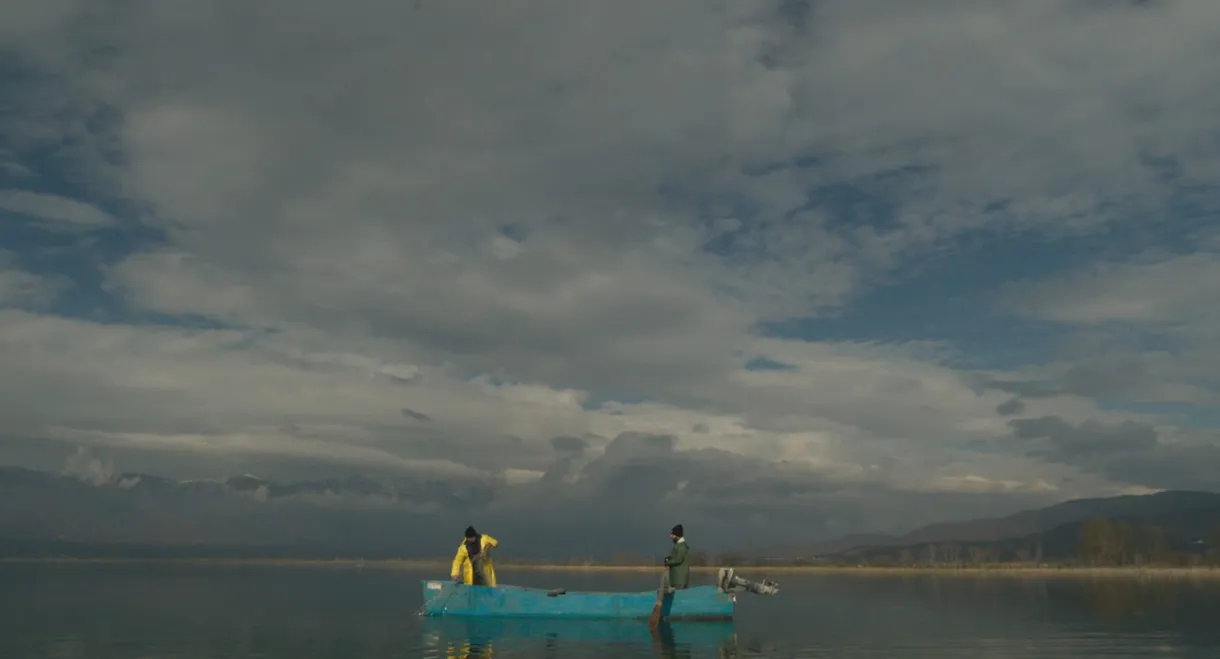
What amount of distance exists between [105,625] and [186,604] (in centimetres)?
2089

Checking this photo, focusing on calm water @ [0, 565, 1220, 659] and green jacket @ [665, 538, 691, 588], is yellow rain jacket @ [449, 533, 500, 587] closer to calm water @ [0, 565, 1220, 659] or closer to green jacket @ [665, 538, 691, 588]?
calm water @ [0, 565, 1220, 659]

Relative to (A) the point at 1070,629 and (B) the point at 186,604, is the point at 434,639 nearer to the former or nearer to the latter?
(A) the point at 1070,629

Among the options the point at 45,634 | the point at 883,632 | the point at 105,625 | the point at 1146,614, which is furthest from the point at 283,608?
the point at 1146,614

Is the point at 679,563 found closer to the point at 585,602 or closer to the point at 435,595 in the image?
the point at 585,602

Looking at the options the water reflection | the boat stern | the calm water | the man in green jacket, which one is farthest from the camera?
the boat stern

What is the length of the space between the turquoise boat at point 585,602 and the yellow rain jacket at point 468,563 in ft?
1.63

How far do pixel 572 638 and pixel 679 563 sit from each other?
20.4 feet

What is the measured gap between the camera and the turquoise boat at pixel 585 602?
133 ft

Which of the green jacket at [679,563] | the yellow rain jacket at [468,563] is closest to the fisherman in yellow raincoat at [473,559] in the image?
the yellow rain jacket at [468,563]

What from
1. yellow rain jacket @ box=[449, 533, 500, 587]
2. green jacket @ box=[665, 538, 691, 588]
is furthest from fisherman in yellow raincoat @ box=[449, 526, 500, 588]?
green jacket @ box=[665, 538, 691, 588]

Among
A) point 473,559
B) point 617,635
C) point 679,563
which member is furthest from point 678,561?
point 473,559

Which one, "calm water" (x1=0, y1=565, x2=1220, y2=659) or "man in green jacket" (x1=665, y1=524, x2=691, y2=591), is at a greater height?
"man in green jacket" (x1=665, y1=524, x2=691, y2=591)

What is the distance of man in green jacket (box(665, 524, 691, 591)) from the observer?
3975 cm

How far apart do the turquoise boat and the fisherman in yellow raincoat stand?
→ 0.51m
